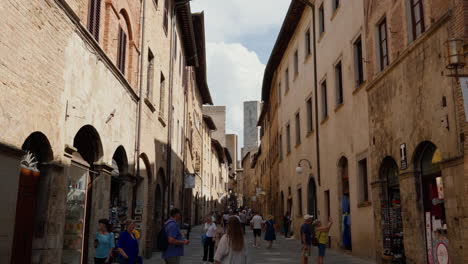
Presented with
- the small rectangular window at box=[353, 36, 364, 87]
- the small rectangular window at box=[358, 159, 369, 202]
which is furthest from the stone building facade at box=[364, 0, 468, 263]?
the small rectangular window at box=[358, 159, 369, 202]

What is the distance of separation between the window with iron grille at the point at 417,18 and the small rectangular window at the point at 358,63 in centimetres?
425

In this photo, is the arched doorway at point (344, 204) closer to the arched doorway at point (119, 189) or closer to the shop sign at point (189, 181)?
the arched doorway at point (119, 189)

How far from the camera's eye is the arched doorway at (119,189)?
1312cm

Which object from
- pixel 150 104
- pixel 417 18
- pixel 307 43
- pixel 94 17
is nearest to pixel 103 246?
pixel 94 17

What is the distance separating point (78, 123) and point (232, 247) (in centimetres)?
534

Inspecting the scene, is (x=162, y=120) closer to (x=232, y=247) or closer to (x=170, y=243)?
(x=170, y=243)

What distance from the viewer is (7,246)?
689cm

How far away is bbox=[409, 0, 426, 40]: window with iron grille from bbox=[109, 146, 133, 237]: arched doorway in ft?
27.0

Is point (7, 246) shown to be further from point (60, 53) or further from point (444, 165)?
Result: point (444, 165)

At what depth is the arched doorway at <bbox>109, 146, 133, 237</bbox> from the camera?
43.0 feet

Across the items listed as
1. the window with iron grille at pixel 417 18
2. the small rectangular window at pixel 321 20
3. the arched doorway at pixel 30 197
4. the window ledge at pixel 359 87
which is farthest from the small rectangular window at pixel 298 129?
the arched doorway at pixel 30 197

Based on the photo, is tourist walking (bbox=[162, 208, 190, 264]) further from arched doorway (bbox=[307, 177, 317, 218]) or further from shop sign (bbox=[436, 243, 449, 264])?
arched doorway (bbox=[307, 177, 317, 218])

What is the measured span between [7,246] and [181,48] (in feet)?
65.7

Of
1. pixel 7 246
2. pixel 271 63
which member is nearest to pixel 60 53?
pixel 7 246
